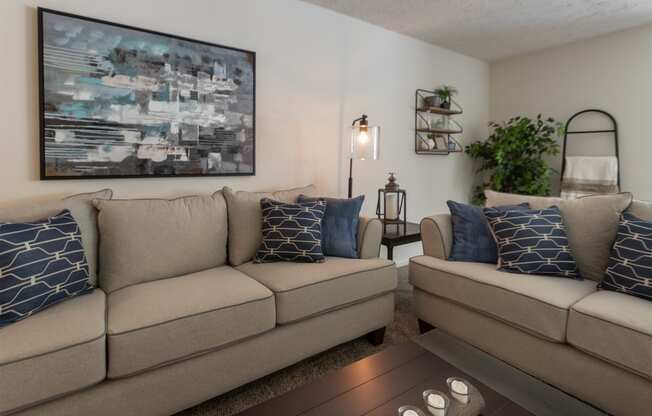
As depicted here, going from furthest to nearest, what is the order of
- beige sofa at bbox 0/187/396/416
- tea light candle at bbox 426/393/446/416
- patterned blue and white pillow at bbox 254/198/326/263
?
patterned blue and white pillow at bbox 254/198/326/263, beige sofa at bbox 0/187/396/416, tea light candle at bbox 426/393/446/416

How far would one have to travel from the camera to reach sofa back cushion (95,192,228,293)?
177 cm

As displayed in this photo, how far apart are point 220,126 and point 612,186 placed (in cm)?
355

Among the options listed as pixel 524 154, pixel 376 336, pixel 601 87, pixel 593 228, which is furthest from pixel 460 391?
pixel 601 87

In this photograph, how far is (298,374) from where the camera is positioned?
1848 mm

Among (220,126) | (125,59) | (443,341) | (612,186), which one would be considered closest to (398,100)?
(220,126)

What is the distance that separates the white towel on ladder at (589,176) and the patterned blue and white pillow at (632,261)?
1.92 metres

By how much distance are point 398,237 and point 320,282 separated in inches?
34.9

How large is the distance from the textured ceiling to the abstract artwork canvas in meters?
1.12

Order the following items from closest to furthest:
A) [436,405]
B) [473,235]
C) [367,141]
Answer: [436,405] → [473,235] → [367,141]

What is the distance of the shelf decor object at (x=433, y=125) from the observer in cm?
370

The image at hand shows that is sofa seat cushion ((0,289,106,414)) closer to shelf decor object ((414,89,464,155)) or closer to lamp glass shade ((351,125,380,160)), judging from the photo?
lamp glass shade ((351,125,380,160))

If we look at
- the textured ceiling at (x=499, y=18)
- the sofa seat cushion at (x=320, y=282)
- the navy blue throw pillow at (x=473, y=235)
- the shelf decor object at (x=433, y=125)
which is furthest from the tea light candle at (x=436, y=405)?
the shelf decor object at (x=433, y=125)

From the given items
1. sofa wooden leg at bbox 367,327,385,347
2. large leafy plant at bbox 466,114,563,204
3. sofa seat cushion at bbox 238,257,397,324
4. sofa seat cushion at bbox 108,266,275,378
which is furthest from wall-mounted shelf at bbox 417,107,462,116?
sofa seat cushion at bbox 108,266,275,378

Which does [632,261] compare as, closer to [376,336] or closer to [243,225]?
[376,336]
